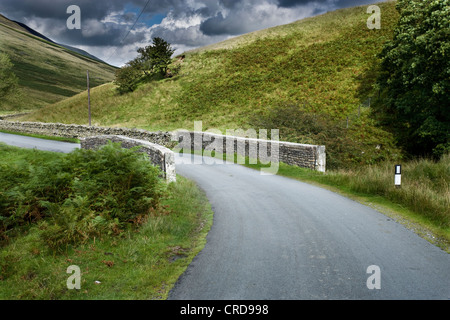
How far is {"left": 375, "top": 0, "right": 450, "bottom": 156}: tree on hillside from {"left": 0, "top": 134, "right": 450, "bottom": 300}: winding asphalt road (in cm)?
1473

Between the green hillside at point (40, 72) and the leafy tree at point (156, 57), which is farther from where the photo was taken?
the green hillside at point (40, 72)

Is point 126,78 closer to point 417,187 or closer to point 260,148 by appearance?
point 260,148

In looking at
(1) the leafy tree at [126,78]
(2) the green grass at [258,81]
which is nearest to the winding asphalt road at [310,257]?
(2) the green grass at [258,81]

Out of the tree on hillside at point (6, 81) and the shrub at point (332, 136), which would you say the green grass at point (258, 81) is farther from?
the tree on hillside at point (6, 81)

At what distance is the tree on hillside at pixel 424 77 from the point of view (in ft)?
62.1

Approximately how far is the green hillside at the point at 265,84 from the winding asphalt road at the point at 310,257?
18921 millimetres

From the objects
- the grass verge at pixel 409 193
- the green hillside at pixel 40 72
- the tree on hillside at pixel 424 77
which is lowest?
the grass verge at pixel 409 193

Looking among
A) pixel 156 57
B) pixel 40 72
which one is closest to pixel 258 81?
pixel 156 57

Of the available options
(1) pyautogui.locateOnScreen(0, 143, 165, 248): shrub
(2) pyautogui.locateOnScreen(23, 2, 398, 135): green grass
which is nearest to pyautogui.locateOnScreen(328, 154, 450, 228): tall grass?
(1) pyautogui.locateOnScreen(0, 143, 165, 248): shrub

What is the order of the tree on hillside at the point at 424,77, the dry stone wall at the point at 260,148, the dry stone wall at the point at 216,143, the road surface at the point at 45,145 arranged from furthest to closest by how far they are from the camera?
the road surface at the point at 45,145
the tree on hillside at the point at 424,77
the dry stone wall at the point at 216,143
the dry stone wall at the point at 260,148

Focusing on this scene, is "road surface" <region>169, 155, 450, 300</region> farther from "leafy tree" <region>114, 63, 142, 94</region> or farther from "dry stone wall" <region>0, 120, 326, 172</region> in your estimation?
"leafy tree" <region>114, 63, 142, 94</region>

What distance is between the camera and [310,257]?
5.55 meters

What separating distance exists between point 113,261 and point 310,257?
3725 millimetres

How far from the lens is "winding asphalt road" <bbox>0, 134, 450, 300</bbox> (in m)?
4.41
